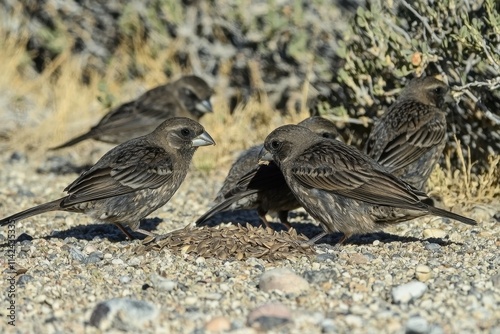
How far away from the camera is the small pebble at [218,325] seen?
498cm

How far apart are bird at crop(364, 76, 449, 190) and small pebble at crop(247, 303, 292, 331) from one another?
10.1ft

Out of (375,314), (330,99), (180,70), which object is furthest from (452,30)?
(180,70)

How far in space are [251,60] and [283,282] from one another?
6407 mm

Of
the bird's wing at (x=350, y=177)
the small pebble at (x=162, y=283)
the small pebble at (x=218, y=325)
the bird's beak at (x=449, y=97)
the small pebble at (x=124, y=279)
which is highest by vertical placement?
the bird's beak at (x=449, y=97)

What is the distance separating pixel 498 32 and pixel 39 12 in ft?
26.2

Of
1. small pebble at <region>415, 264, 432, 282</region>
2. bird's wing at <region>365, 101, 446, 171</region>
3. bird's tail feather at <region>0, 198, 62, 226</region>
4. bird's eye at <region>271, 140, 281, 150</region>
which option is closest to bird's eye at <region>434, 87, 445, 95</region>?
bird's wing at <region>365, 101, 446, 171</region>

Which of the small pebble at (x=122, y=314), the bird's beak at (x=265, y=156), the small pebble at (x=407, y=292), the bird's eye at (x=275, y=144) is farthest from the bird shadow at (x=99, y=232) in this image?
the small pebble at (x=407, y=292)

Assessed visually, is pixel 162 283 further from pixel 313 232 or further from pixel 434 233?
pixel 434 233

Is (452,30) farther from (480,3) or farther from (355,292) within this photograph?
(355,292)

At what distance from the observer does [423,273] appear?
19.8 ft

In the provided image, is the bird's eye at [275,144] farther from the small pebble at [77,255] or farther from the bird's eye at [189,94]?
the bird's eye at [189,94]

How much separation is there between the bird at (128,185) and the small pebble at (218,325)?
2311 mm

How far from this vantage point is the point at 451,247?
23.1ft

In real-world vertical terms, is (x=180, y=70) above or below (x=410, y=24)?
below
